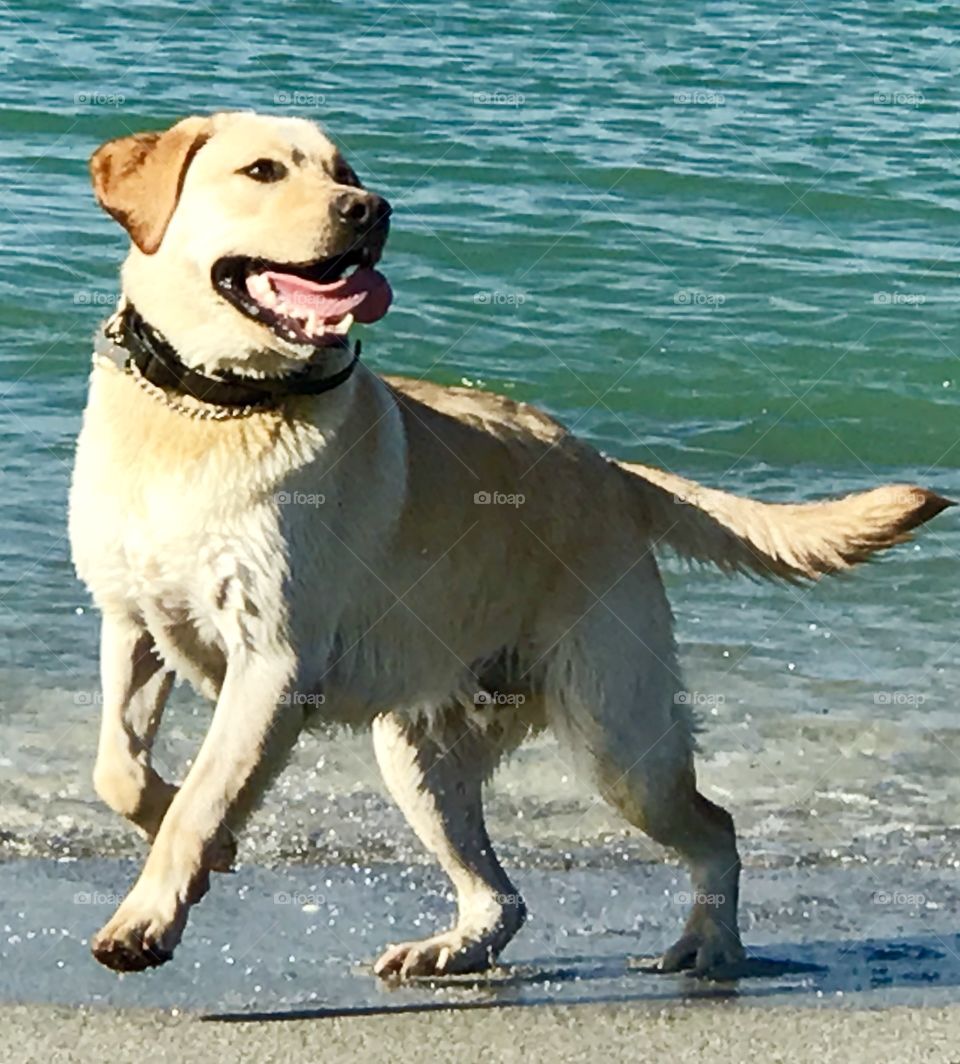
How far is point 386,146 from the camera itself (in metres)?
13.5

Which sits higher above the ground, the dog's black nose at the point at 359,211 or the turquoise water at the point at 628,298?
the dog's black nose at the point at 359,211

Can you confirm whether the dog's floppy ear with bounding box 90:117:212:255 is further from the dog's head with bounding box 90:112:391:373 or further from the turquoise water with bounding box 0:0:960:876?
the turquoise water with bounding box 0:0:960:876

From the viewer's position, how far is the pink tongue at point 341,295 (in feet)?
15.1

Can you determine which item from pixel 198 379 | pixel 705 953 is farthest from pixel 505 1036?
pixel 198 379

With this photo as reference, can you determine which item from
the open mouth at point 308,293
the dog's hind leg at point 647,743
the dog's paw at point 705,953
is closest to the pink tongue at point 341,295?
the open mouth at point 308,293

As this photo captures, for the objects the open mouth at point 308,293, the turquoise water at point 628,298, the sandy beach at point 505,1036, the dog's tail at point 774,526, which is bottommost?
the turquoise water at point 628,298

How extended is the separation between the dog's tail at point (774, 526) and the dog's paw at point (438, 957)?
3.44 feet

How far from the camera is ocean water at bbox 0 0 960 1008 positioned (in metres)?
6.40

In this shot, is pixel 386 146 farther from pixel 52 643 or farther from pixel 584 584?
pixel 584 584

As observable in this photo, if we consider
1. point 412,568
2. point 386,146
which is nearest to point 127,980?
point 412,568

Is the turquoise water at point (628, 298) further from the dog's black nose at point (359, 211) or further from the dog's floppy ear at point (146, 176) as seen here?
the dog's black nose at point (359, 211)

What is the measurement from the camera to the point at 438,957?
5242mm

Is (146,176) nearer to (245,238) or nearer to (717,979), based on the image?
(245,238)

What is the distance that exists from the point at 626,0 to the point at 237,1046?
13760 millimetres
